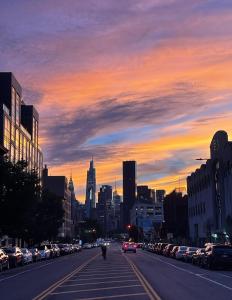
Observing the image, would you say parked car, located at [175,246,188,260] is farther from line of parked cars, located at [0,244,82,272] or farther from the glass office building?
the glass office building

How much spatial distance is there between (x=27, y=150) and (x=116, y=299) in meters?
83.5

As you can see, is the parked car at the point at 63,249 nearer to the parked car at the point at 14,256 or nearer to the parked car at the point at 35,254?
the parked car at the point at 35,254

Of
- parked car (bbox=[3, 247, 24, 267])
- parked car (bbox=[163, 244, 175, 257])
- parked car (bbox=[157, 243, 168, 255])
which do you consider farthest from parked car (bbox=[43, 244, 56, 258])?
parked car (bbox=[3, 247, 24, 267])

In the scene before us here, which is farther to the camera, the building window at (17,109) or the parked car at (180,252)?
the building window at (17,109)

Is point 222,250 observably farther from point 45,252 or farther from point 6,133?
point 6,133

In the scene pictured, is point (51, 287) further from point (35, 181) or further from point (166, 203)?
point (166, 203)

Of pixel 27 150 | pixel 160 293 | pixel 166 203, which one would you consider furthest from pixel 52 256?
pixel 166 203

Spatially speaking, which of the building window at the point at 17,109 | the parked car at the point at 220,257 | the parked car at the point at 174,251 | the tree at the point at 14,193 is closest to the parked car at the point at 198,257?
the parked car at the point at 220,257

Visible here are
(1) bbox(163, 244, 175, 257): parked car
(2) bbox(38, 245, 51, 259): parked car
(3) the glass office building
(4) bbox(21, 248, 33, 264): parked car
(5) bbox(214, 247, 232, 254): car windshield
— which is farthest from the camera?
(3) the glass office building

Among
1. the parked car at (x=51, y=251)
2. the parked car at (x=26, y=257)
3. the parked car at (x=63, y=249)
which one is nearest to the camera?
the parked car at (x=26, y=257)

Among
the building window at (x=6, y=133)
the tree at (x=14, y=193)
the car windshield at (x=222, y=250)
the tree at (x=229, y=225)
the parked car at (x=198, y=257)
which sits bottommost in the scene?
the parked car at (x=198, y=257)

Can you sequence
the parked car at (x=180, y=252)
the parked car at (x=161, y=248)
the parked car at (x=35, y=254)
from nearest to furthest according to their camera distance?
1. the parked car at (x=180, y=252)
2. the parked car at (x=35, y=254)
3. the parked car at (x=161, y=248)

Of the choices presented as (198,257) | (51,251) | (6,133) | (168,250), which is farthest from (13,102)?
(198,257)

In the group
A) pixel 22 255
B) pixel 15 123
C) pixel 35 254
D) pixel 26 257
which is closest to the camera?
pixel 22 255
